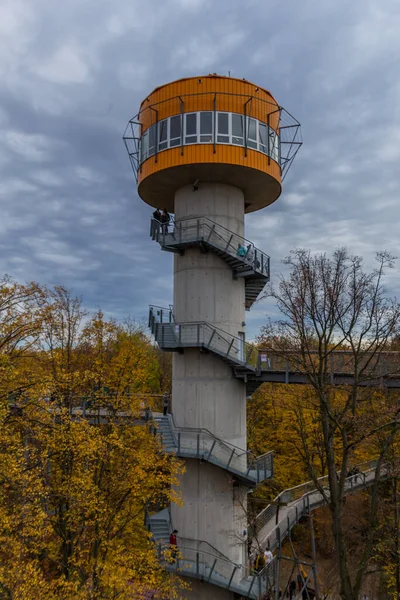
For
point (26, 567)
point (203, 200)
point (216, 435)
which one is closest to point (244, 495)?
point (216, 435)

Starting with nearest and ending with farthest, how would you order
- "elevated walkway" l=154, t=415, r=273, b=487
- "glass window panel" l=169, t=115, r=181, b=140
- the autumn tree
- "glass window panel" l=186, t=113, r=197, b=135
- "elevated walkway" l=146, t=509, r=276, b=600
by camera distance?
1. the autumn tree
2. "elevated walkway" l=146, t=509, r=276, b=600
3. "elevated walkway" l=154, t=415, r=273, b=487
4. "glass window panel" l=186, t=113, r=197, b=135
5. "glass window panel" l=169, t=115, r=181, b=140

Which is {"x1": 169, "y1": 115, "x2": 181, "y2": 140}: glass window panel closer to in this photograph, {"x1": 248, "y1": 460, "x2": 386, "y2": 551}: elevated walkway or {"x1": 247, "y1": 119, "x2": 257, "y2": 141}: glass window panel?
{"x1": 247, "y1": 119, "x2": 257, "y2": 141}: glass window panel

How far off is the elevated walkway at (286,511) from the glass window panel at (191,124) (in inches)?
698

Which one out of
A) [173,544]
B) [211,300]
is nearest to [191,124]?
[211,300]

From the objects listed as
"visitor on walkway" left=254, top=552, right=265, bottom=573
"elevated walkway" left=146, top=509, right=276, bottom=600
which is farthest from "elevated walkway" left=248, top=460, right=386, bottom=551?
"elevated walkway" left=146, top=509, right=276, bottom=600

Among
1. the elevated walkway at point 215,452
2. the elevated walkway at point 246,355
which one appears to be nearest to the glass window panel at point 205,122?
the elevated walkway at point 246,355

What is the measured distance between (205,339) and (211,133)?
29.6 feet

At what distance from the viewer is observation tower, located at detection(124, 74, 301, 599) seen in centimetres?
1786

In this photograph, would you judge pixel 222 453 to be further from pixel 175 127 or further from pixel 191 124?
pixel 175 127

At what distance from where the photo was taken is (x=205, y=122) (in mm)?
18281

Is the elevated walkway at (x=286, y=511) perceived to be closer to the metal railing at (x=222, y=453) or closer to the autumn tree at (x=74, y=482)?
the metal railing at (x=222, y=453)

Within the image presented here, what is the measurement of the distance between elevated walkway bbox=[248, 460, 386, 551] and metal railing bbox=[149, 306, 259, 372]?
25.1 feet

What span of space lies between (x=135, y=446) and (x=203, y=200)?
39.6ft

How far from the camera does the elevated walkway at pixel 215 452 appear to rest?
1730cm
